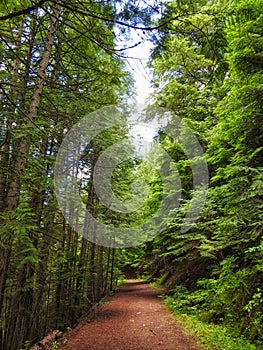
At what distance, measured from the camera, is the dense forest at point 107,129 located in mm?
3518

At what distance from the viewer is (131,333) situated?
6.71 m

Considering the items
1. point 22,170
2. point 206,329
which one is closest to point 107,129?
point 22,170

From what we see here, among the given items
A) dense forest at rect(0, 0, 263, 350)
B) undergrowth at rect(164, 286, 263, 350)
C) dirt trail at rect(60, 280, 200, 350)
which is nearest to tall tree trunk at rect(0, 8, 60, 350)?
dense forest at rect(0, 0, 263, 350)

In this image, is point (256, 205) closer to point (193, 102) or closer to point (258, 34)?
point (258, 34)

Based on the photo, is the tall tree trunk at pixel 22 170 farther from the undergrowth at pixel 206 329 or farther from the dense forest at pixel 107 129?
the undergrowth at pixel 206 329

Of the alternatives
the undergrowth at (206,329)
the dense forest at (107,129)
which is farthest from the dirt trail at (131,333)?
the dense forest at (107,129)

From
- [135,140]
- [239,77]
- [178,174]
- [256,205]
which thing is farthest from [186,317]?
[135,140]

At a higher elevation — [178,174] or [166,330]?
[178,174]

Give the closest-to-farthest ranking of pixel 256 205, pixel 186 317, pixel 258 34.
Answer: pixel 256 205, pixel 258 34, pixel 186 317

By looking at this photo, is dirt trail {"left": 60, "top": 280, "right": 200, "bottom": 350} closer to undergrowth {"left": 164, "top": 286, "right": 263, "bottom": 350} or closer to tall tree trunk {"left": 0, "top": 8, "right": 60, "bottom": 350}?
undergrowth {"left": 164, "top": 286, "right": 263, "bottom": 350}

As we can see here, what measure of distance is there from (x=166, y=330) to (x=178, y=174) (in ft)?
23.9

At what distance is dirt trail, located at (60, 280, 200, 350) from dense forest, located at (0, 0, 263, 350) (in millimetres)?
1188

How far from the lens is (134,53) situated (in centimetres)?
319

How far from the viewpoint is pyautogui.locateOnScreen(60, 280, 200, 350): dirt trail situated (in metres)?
5.68
